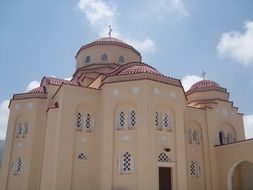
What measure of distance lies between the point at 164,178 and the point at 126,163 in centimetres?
269

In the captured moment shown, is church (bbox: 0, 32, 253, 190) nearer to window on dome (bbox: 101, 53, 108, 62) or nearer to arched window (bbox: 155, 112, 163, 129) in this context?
arched window (bbox: 155, 112, 163, 129)

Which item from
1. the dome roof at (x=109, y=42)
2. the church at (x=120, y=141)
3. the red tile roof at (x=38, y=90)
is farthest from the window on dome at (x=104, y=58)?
the red tile roof at (x=38, y=90)

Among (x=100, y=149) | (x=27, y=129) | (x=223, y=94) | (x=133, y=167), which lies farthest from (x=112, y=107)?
(x=223, y=94)

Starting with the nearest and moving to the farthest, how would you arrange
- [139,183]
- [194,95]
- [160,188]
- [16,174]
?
[139,183]
[160,188]
[16,174]
[194,95]

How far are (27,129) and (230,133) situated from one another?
53.2 feet

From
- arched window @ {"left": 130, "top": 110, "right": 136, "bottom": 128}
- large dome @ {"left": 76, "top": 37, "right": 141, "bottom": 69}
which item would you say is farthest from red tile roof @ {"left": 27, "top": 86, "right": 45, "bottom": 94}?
arched window @ {"left": 130, "top": 110, "right": 136, "bottom": 128}

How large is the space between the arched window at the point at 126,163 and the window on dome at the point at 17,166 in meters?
7.89

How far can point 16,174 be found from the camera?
21.5 m

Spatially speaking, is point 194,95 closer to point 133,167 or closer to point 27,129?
point 133,167

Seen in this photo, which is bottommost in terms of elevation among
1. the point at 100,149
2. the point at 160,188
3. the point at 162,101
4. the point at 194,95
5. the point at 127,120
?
the point at 160,188

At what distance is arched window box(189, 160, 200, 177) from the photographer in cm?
2146

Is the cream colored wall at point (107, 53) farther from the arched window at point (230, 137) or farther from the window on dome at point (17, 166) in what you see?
the arched window at point (230, 137)

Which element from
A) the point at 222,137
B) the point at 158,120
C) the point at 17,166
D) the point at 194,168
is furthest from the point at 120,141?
the point at 222,137

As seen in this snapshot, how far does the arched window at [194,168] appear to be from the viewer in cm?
2146
